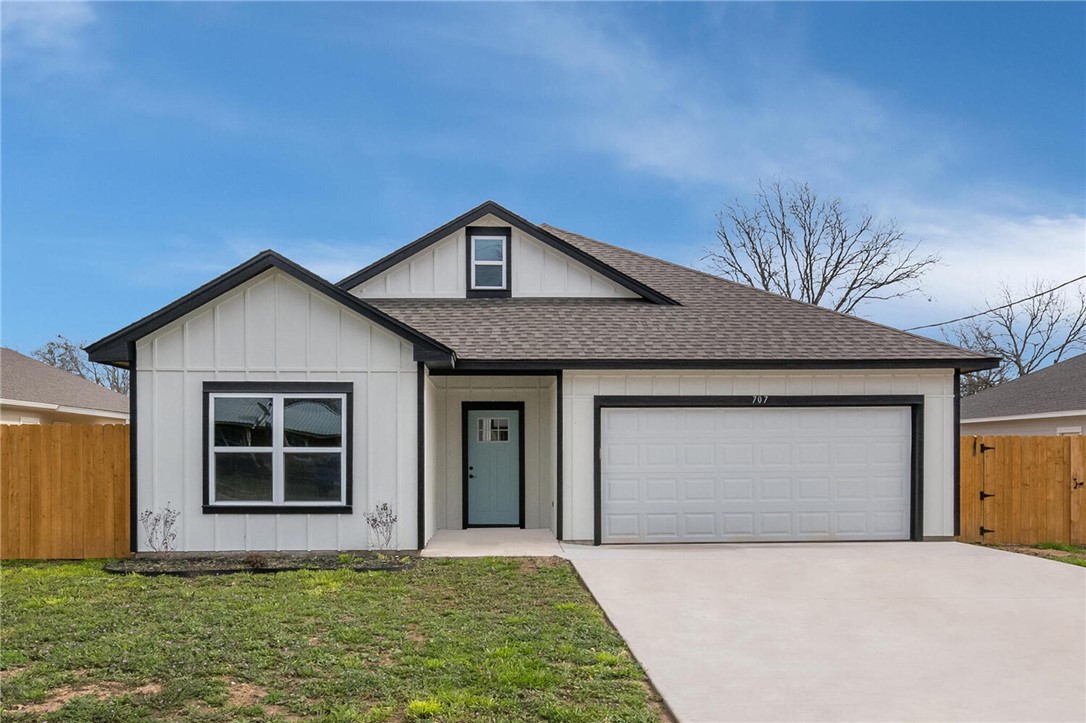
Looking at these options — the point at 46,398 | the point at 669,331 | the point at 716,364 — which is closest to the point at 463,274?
the point at 669,331

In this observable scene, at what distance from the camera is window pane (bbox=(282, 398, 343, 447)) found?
11383mm

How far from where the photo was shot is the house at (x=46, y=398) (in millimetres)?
18016

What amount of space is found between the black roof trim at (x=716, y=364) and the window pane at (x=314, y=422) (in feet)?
6.45

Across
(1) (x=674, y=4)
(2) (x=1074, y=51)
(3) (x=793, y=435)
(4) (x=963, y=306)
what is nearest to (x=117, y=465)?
(3) (x=793, y=435)

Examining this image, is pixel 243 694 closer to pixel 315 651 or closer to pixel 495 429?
pixel 315 651

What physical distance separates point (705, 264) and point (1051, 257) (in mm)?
13027

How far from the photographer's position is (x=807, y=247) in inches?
1361

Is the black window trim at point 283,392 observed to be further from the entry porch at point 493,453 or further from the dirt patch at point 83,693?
the dirt patch at point 83,693

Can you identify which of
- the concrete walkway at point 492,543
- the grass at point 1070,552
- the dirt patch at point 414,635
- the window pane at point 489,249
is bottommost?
the grass at point 1070,552

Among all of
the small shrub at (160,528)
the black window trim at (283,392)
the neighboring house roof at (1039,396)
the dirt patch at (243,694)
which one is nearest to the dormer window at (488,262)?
the black window trim at (283,392)

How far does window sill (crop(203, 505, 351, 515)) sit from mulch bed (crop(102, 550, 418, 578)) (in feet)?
1.83

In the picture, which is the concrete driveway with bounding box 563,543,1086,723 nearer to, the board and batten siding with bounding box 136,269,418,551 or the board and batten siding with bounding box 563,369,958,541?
the board and batten siding with bounding box 563,369,958,541

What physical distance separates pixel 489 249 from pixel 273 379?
5.01m

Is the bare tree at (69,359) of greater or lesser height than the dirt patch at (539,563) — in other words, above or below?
above
